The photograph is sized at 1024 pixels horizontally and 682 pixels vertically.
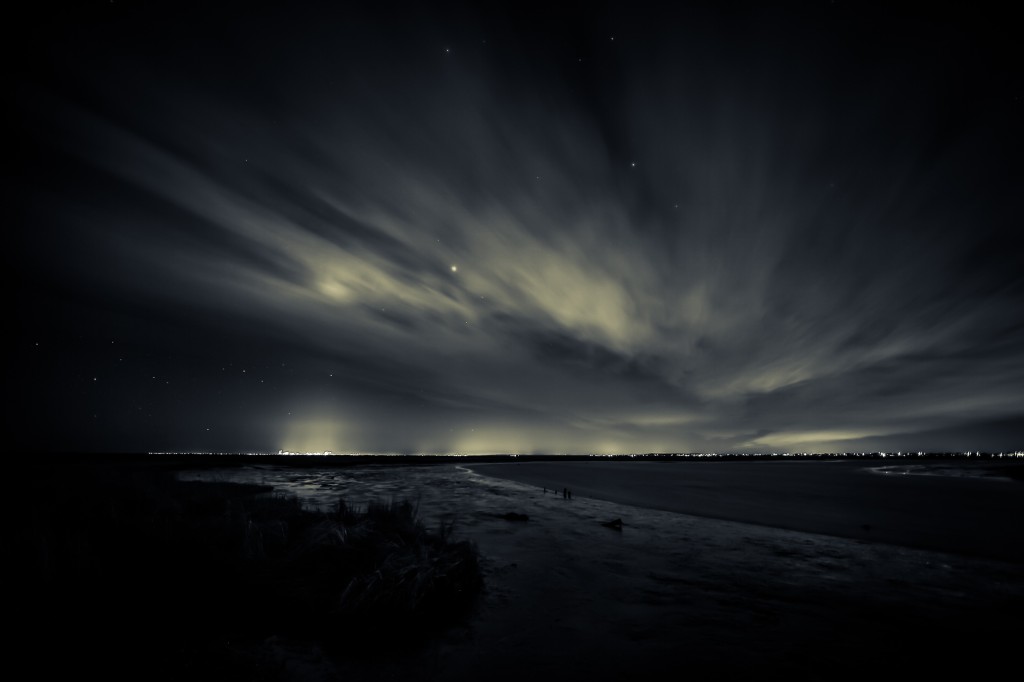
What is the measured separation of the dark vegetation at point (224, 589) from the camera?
5262 mm

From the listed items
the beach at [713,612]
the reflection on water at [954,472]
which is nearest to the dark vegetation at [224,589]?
the beach at [713,612]

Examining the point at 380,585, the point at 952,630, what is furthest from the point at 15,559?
the point at 952,630

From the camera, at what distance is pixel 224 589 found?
7609mm

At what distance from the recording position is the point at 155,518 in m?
11.4

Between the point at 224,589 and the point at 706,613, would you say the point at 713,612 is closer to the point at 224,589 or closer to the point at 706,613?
the point at 706,613

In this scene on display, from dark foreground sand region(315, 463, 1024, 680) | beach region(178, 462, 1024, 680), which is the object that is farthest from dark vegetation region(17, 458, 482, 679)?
dark foreground sand region(315, 463, 1024, 680)

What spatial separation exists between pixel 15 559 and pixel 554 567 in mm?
11151

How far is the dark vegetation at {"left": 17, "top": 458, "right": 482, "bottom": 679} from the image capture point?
526 centimetres

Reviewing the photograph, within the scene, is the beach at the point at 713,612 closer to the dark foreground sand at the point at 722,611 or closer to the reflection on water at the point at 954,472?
the dark foreground sand at the point at 722,611

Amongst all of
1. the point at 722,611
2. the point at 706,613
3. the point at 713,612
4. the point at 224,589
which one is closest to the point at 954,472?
the point at 722,611

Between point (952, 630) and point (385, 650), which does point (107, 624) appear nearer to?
point (385, 650)

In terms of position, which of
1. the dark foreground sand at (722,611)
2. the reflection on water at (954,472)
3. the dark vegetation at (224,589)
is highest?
the reflection on water at (954,472)

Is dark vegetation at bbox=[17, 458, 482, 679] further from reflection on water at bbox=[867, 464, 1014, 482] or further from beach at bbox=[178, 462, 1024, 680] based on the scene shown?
reflection on water at bbox=[867, 464, 1014, 482]


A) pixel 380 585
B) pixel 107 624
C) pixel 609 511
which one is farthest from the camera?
pixel 609 511
